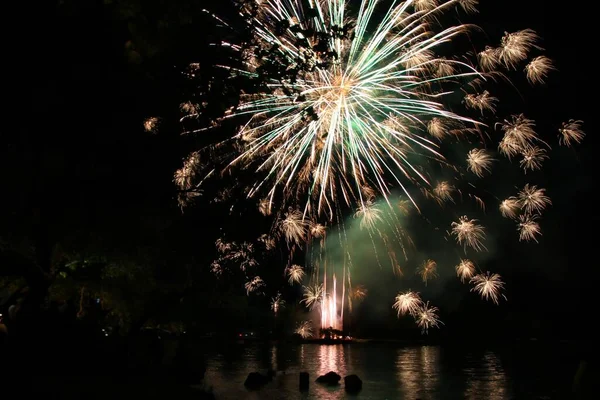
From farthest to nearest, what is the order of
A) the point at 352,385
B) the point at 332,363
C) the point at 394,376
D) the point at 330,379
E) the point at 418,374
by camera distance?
the point at 332,363
the point at 418,374
the point at 394,376
the point at 330,379
the point at 352,385

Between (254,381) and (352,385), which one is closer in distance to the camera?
(254,381)

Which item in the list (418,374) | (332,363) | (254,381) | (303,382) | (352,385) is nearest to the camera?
(303,382)

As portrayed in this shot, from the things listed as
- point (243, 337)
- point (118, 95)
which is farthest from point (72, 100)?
point (243, 337)

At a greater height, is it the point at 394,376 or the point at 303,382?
the point at 394,376

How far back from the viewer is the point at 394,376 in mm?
32125

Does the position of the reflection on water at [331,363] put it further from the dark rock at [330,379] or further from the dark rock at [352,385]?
the dark rock at [352,385]

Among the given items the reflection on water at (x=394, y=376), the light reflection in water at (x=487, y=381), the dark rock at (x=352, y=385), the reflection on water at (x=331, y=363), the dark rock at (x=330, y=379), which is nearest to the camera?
the reflection on water at (x=394, y=376)

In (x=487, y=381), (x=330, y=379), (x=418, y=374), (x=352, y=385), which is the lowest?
(x=352, y=385)

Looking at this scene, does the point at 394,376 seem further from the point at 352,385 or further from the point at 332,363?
the point at 332,363

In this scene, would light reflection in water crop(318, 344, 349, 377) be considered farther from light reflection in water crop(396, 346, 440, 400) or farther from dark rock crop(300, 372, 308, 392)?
dark rock crop(300, 372, 308, 392)

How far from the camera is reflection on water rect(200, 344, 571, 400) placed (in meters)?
24.6

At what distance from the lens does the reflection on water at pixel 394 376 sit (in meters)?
24.6

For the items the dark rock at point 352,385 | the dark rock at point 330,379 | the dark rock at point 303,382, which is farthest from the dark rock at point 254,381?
the dark rock at point 352,385

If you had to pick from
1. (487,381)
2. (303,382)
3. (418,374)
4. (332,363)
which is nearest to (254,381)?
(303,382)
